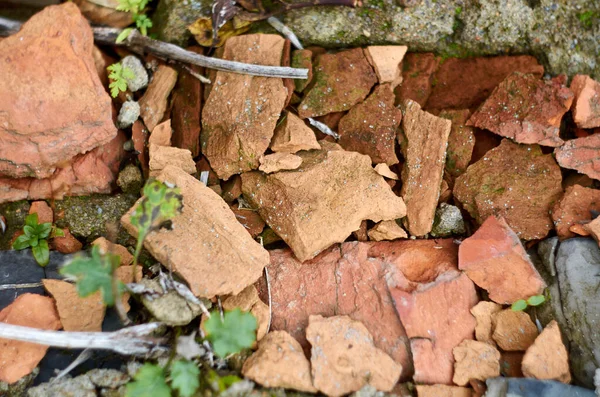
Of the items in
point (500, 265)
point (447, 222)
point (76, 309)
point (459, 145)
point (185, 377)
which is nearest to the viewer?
point (185, 377)

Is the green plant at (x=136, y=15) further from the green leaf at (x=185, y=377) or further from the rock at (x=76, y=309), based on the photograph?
the green leaf at (x=185, y=377)

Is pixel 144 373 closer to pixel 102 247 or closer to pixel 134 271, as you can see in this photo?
pixel 134 271

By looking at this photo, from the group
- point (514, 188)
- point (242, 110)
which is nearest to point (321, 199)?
point (242, 110)

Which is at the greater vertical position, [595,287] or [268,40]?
[268,40]

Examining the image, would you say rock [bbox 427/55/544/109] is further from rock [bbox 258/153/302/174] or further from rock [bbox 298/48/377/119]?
rock [bbox 258/153/302/174]

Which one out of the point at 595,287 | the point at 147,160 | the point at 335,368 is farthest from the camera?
the point at 147,160

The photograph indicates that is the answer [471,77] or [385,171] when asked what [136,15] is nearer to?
[385,171]

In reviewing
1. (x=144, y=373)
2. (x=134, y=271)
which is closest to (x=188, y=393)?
(x=144, y=373)
